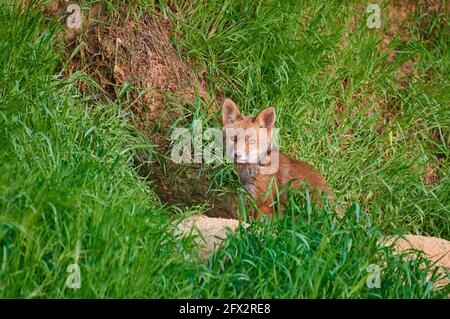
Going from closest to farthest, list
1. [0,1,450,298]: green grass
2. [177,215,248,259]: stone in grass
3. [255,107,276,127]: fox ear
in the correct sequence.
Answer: [0,1,450,298]: green grass
[177,215,248,259]: stone in grass
[255,107,276,127]: fox ear

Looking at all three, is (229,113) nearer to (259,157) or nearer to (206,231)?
(259,157)

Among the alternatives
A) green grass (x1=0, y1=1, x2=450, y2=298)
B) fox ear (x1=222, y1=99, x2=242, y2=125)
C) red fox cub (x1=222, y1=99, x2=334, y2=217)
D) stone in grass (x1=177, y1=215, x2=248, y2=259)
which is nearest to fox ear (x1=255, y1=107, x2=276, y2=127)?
red fox cub (x1=222, y1=99, x2=334, y2=217)

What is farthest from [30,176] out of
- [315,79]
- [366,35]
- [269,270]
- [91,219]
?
[366,35]

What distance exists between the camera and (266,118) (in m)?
6.63

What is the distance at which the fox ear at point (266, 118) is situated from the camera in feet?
21.5

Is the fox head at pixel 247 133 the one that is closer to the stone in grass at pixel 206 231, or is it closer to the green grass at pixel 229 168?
the green grass at pixel 229 168

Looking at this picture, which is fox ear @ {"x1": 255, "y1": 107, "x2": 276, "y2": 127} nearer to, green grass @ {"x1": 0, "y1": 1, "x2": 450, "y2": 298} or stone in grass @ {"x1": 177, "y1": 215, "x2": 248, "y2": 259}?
green grass @ {"x1": 0, "y1": 1, "x2": 450, "y2": 298}

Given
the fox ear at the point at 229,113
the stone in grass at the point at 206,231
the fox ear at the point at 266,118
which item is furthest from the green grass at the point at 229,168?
the fox ear at the point at 266,118

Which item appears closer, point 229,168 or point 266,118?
point 266,118

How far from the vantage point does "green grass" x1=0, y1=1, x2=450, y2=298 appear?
453 centimetres

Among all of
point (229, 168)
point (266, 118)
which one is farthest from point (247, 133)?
point (229, 168)

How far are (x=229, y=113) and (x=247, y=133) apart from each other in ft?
0.74
